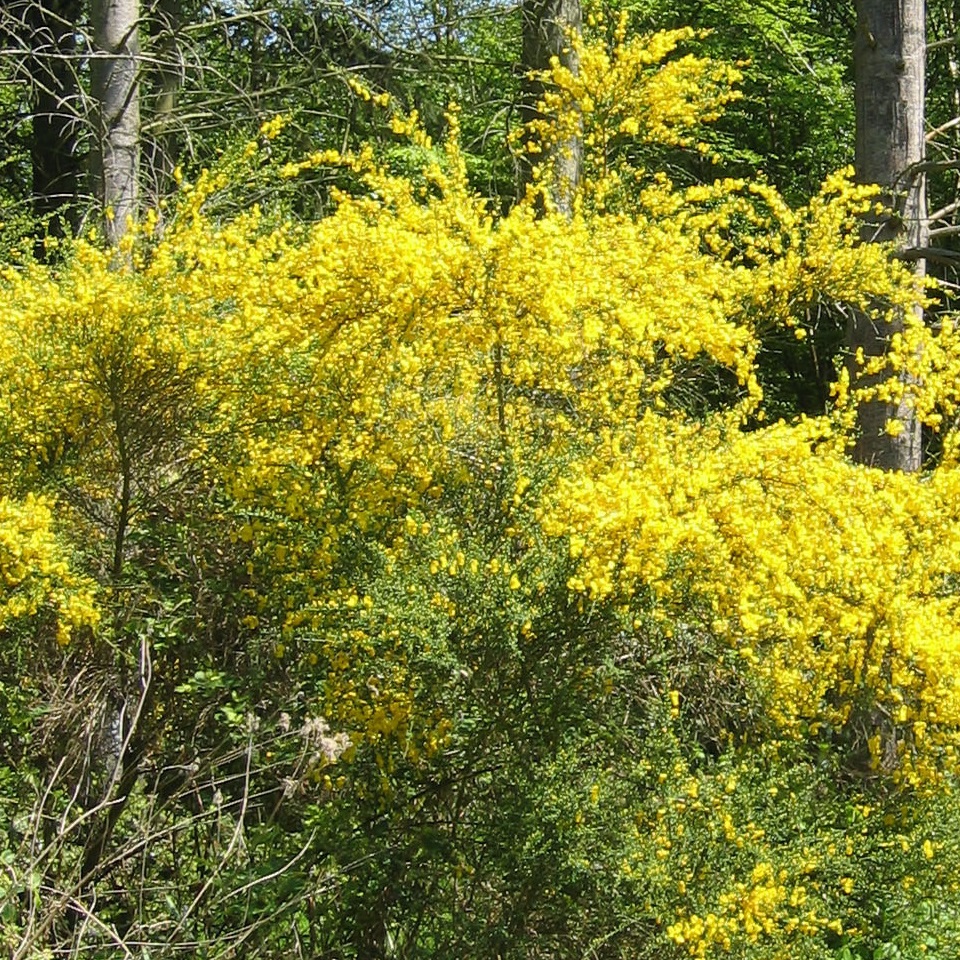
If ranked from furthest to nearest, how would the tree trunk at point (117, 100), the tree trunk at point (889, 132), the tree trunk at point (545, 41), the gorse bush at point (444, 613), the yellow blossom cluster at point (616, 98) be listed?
the tree trunk at point (545, 41) → the tree trunk at point (889, 132) → the tree trunk at point (117, 100) → the yellow blossom cluster at point (616, 98) → the gorse bush at point (444, 613)

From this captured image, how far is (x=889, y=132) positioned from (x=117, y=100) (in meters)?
3.51

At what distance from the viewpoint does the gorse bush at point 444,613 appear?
11.4 ft

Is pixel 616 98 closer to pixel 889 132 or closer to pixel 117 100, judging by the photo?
pixel 889 132

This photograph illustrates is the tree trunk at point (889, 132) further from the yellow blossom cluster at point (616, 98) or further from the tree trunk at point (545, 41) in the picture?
the tree trunk at point (545, 41)

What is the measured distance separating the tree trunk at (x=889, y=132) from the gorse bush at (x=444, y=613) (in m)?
1.72

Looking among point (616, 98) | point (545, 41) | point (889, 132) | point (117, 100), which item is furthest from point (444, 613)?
point (545, 41)

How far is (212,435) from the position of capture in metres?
4.01

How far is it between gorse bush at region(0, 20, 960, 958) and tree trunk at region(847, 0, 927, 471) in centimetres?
172

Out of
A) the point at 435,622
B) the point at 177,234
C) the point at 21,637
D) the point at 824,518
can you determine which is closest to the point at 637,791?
the point at 435,622

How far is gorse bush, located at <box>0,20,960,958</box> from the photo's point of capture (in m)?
3.49

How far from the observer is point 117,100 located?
593 centimetres

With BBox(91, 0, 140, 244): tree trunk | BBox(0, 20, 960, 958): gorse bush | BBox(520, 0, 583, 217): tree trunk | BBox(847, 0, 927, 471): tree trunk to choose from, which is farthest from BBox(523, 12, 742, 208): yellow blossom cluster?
BBox(91, 0, 140, 244): tree trunk

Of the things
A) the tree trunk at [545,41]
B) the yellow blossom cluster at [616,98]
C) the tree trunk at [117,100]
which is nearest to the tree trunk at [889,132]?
the yellow blossom cluster at [616,98]

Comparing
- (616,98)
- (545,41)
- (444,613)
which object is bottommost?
(444,613)
